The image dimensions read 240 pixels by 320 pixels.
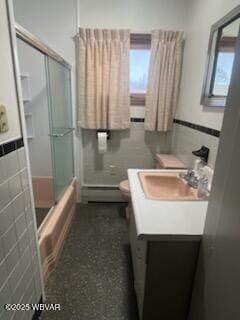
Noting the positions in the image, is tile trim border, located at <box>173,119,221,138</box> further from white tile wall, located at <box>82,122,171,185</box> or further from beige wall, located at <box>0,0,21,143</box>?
beige wall, located at <box>0,0,21,143</box>

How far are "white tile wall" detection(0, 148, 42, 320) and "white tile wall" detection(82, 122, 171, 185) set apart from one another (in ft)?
4.80

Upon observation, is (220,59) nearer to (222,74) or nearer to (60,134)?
(222,74)

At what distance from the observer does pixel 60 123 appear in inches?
85.4

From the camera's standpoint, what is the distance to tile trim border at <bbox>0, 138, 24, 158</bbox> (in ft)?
2.96

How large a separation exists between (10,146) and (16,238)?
1.58 feet

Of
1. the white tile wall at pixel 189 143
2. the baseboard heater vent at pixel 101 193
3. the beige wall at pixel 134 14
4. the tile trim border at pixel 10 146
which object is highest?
the beige wall at pixel 134 14

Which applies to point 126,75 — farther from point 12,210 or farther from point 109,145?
point 12,210

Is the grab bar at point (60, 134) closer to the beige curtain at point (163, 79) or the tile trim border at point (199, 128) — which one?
the beige curtain at point (163, 79)

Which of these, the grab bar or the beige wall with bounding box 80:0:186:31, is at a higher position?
the beige wall with bounding box 80:0:186:31

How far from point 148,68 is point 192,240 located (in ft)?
6.53

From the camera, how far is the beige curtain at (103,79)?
7.21 feet

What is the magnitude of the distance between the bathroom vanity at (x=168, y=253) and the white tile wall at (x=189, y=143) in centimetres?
53

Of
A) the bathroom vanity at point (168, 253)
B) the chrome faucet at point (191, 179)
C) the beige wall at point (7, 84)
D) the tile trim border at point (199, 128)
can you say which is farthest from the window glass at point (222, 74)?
the beige wall at point (7, 84)

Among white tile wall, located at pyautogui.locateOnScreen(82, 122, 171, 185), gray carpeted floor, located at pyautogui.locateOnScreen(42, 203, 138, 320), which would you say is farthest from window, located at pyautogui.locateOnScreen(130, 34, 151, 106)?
gray carpeted floor, located at pyautogui.locateOnScreen(42, 203, 138, 320)
